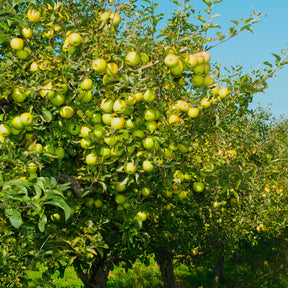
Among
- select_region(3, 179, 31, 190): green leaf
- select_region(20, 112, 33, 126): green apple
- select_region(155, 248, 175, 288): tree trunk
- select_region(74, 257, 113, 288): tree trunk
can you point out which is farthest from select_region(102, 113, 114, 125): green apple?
select_region(155, 248, 175, 288): tree trunk

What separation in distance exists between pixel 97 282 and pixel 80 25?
13.5 feet

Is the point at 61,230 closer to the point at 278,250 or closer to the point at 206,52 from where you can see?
the point at 206,52

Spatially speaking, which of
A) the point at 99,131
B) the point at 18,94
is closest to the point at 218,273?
the point at 99,131

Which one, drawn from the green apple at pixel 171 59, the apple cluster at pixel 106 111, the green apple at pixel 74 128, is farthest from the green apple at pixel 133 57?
the green apple at pixel 74 128

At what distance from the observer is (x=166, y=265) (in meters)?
7.12

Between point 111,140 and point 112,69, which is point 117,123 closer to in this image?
point 111,140

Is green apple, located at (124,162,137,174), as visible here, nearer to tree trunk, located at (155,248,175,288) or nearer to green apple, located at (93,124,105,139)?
green apple, located at (93,124,105,139)

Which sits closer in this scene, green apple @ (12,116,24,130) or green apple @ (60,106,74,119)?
green apple @ (12,116,24,130)

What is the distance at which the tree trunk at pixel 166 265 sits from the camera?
6423mm

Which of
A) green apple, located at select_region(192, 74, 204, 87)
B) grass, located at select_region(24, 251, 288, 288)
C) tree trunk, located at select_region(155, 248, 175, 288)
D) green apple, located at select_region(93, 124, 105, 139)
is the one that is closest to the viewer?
green apple, located at select_region(93, 124, 105, 139)

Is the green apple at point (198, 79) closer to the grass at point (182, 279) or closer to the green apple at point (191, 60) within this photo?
the green apple at point (191, 60)

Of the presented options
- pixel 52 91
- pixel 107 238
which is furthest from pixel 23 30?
pixel 107 238

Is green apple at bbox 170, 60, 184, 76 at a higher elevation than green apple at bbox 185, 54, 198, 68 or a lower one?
lower

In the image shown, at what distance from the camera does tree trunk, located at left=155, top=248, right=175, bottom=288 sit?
6423 mm
